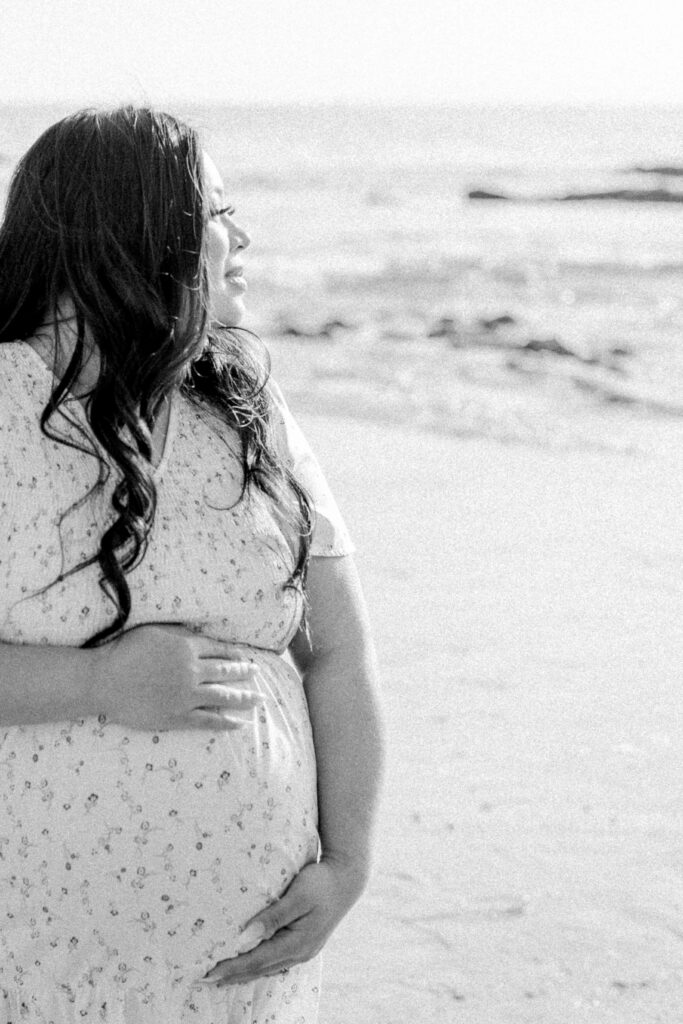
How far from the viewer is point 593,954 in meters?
2.95

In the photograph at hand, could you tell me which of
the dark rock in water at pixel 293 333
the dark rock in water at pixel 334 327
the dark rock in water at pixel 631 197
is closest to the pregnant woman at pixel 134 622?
the dark rock in water at pixel 293 333

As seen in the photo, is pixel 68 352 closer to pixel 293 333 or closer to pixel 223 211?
pixel 223 211

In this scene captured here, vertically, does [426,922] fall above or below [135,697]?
below

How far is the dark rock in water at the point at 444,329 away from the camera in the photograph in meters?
13.9

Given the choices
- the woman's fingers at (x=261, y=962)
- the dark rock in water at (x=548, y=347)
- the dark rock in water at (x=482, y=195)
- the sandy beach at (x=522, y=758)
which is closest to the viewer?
the woman's fingers at (x=261, y=962)

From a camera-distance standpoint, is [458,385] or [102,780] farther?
[458,385]

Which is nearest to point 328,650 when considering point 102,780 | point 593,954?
point 102,780

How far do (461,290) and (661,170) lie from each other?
36.9 meters

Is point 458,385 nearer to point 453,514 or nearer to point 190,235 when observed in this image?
point 453,514

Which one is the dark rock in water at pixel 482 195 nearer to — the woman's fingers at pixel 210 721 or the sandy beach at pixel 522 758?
the sandy beach at pixel 522 758

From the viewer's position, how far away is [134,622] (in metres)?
1.58

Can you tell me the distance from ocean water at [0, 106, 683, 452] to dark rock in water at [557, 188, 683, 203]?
1.03 m

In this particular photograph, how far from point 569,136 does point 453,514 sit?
256 ft

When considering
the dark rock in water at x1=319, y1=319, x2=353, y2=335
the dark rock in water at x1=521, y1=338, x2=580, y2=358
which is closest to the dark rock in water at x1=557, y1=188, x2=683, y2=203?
the dark rock in water at x1=319, y1=319, x2=353, y2=335
